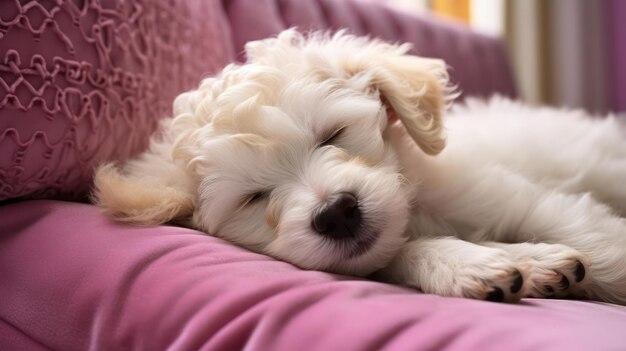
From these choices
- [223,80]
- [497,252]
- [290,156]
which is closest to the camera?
[497,252]

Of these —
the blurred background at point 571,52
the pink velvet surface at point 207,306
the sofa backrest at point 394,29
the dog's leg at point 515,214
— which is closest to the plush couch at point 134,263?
the pink velvet surface at point 207,306

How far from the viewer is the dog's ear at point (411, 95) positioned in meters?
1.73

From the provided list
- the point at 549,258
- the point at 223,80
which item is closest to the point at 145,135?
the point at 223,80

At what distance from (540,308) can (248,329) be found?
1.73 ft

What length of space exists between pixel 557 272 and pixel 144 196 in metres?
0.96

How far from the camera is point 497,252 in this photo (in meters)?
1.38

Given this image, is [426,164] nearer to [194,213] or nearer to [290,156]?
[290,156]

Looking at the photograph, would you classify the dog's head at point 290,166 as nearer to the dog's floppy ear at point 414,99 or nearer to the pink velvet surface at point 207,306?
the dog's floppy ear at point 414,99

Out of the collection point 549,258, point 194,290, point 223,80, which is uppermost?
point 223,80

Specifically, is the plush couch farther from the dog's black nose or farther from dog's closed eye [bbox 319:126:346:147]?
dog's closed eye [bbox 319:126:346:147]

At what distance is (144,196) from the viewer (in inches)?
58.6

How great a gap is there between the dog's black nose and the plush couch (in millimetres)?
124

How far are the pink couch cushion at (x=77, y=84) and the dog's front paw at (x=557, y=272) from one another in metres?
1.16

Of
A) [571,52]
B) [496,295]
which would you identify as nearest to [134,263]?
[496,295]
